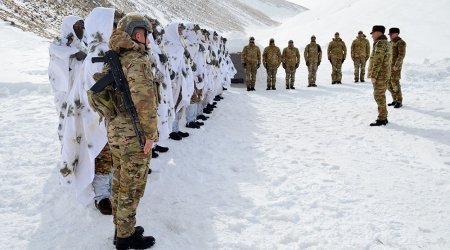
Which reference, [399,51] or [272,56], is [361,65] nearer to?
[272,56]

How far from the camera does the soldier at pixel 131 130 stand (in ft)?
9.36

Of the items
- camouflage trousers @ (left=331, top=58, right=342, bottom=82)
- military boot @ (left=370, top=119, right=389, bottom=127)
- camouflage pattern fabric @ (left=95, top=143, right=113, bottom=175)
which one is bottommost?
military boot @ (left=370, top=119, right=389, bottom=127)

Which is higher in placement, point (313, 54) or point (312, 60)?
point (313, 54)

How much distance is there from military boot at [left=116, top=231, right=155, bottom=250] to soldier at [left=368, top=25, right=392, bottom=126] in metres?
5.91

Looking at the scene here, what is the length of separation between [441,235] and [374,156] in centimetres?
241

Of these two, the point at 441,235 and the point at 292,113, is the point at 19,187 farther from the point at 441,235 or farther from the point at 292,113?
the point at 292,113

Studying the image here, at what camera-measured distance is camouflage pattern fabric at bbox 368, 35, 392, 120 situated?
754 cm

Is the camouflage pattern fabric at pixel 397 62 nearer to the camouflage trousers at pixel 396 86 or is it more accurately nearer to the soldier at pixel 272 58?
the camouflage trousers at pixel 396 86

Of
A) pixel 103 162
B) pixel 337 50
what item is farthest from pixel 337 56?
pixel 103 162

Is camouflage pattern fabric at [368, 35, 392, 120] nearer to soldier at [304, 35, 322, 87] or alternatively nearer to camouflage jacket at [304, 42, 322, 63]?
soldier at [304, 35, 322, 87]

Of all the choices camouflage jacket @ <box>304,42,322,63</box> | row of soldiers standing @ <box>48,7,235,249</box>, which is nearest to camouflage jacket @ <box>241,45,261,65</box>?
camouflage jacket @ <box>304,42,322,63</box>

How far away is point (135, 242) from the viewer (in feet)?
10.5

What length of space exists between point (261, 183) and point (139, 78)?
2.62 m

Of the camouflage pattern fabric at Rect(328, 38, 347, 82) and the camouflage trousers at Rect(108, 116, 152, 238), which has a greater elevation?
the camouflage pattern fabric at Rect(328, 38, 347, 82)
